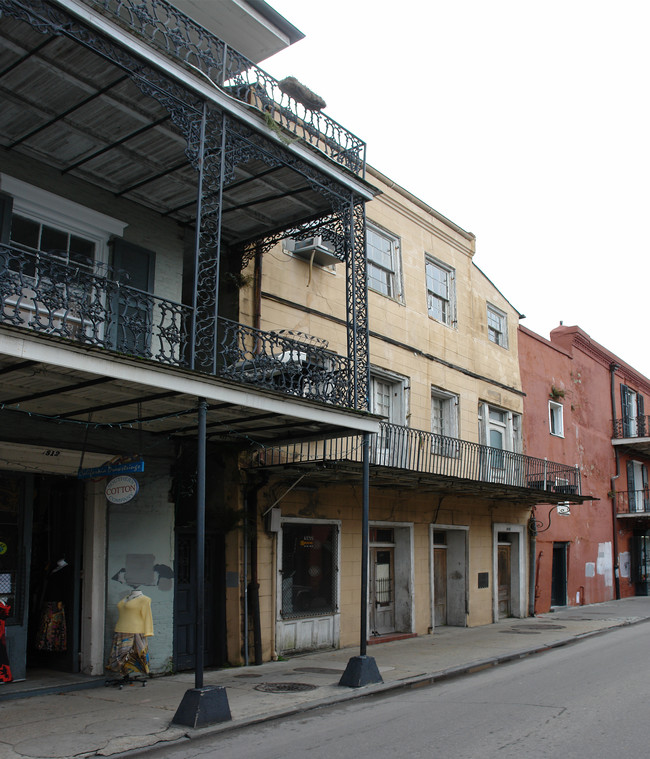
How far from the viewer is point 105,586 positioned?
33.6 ft

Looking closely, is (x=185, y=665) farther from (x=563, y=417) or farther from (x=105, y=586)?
(x=563, y=417)

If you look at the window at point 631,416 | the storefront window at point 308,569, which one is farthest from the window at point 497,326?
the window at point 631,416

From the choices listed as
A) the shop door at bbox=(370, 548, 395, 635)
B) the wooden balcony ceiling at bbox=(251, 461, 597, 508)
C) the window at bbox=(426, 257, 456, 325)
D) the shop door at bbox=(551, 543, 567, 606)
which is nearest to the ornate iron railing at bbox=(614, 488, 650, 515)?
the shop door at bbox=(551, 543, 567, 606)

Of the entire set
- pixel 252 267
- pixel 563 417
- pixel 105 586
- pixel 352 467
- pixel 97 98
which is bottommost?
pixel 105 586

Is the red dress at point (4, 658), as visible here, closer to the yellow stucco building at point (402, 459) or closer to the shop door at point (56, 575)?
the shop door at point (56, 575)

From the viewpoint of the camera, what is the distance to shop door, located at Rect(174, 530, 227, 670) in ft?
36.9

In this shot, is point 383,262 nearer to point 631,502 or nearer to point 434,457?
point 434,457

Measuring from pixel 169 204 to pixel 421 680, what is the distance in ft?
25.3

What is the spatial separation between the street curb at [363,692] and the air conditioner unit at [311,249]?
23.5ft

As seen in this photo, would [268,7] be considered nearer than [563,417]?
Yes

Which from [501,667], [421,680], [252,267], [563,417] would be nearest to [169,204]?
[252,267]

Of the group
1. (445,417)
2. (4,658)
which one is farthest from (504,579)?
(4,658)

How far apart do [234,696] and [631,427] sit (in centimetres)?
Result: 2196

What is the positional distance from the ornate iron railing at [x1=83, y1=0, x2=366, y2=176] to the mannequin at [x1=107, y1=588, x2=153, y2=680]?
6.38 metres
